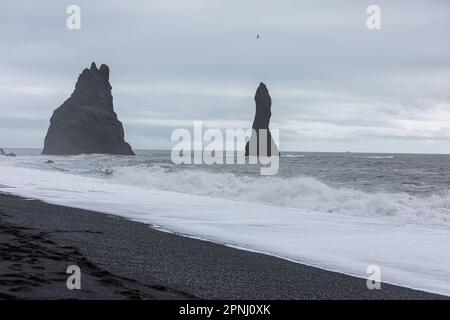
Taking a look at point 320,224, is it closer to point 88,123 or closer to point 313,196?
point 313,196

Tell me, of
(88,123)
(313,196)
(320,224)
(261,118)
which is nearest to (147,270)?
(320,224)

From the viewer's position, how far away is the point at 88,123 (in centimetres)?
13400

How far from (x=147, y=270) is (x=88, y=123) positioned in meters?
131

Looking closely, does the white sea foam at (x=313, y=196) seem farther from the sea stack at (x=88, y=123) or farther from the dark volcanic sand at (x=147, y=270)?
the sea stack at (x=88, y=123)

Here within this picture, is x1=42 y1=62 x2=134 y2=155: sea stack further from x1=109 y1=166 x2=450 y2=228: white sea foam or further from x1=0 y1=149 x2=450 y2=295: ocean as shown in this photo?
x1=0 y1=149 x2=450 y2=295: ocean

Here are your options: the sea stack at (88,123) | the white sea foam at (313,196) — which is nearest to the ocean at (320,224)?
the white sea foam at (313,196)

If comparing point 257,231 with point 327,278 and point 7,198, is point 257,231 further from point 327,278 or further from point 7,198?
point 7,198

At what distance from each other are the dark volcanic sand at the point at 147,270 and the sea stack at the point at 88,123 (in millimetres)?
123966

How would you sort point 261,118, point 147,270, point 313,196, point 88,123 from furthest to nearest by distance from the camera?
point 88,123 → point 261,118 → point 313,196 → point 147,270

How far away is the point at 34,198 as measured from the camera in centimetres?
1867

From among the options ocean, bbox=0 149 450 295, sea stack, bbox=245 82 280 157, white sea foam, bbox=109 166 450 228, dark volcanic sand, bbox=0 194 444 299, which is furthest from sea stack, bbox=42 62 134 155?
dark volcanic sand, bbox=0 194 444 299

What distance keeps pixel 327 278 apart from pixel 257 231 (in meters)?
5.00

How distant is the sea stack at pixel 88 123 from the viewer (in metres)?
134

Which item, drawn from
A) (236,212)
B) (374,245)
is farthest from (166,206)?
(374,245)
